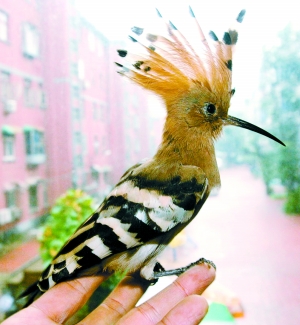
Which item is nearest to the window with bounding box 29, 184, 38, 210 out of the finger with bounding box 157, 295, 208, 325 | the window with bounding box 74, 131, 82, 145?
the window with bounding box 74, 131, 82, 145

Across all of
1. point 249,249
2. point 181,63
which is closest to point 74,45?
point 181,63

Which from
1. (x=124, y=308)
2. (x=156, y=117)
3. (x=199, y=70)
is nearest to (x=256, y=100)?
(x=156, y=117)

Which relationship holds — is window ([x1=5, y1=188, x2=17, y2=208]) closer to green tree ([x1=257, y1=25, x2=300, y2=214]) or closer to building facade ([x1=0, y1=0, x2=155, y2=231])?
building facade ([x1=0, y1=0, x2=155, y2=231])

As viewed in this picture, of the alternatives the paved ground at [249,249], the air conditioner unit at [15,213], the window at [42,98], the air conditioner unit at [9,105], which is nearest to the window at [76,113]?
the window at [42,98]

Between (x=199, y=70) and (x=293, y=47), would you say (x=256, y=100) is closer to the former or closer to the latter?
(x=293, y=47)

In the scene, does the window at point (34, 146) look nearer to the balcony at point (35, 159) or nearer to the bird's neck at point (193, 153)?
the balcony at point (35, 159)

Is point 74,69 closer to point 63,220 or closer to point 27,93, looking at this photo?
point 27,93

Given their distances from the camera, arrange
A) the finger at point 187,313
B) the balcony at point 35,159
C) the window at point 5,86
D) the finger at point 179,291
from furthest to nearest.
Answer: the balcony at point 35,159
the window at point 5,86
the finger at point 179,291
the finger at point 187,313
